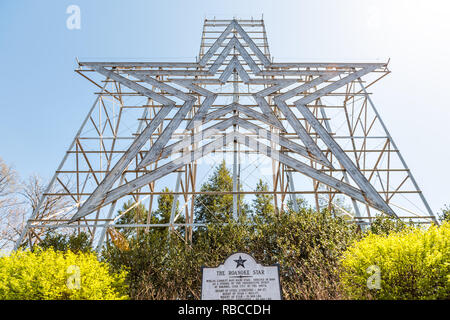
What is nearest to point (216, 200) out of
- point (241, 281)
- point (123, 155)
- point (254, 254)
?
point (123, 155)

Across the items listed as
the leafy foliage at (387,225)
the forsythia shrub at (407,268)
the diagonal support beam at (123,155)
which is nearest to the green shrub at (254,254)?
the leafy foliage at (387,225)

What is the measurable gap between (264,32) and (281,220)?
17.1 meters

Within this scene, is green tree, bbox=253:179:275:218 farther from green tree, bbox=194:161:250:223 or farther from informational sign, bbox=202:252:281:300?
informational sign, bbox=202:252:281:300

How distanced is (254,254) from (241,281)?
2.30 m

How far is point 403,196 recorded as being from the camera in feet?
46.6

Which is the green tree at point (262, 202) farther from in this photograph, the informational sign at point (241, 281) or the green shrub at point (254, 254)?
the informational sign at point (241, 281)

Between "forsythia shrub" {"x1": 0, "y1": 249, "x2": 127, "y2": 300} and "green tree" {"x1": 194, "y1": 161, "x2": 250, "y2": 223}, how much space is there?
1993 cm

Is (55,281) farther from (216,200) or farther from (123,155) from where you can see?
(216,200)

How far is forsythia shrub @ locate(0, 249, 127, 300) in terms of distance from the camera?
23.2 ft

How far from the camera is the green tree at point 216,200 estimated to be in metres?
28.7

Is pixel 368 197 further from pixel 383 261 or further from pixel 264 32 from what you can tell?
pixel 264 32

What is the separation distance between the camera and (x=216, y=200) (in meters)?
30.1

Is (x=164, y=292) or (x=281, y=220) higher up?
(x=281, y=220)
